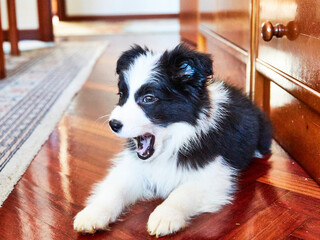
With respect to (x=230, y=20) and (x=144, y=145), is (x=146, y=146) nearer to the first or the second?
(x=144, y=145)

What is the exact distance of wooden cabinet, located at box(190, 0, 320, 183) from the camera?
1.59m

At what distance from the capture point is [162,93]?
1.47 metres

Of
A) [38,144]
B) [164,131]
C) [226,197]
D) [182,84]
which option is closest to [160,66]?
[182,84]

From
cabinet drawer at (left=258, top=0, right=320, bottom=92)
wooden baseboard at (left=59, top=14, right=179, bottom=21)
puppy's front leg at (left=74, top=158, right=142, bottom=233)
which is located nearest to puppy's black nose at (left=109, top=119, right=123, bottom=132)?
puppy's front leg at (left=74, top=158, right=142, bottom=233)

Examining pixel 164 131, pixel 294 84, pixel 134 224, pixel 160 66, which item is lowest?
pixel 134 224

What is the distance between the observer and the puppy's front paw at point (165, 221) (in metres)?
1.29

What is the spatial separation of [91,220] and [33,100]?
5.72ft

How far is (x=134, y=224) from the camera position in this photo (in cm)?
138

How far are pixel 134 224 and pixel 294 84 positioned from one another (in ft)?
2.66

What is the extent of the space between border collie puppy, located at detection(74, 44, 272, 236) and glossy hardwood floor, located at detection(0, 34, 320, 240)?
2.1 inches

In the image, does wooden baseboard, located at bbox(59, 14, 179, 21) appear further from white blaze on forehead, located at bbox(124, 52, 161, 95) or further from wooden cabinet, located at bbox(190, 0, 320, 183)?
white blaze on forehead, located at bbox(124, 52, 161, 95)

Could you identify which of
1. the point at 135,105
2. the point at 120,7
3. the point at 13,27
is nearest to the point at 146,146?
the point at 135,105

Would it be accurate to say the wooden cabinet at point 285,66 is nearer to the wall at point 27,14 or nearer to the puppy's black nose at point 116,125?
the puppy's black nose at point 116,125

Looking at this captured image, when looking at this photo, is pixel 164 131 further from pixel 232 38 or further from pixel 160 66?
pixel 232 38
